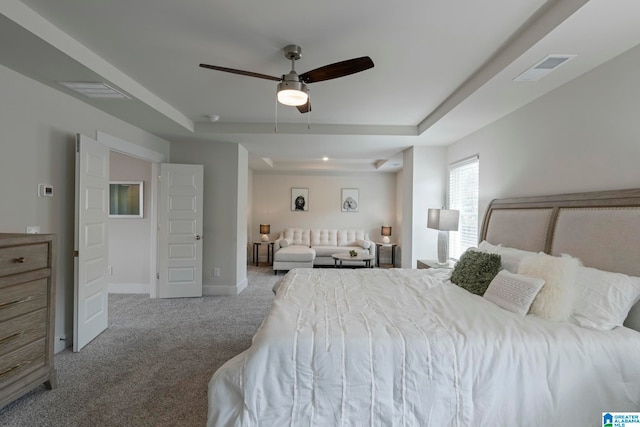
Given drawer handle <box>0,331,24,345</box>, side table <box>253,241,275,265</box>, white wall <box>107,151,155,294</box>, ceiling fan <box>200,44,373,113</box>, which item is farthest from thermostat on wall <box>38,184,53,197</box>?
side table <box>253,241,275,265</box>

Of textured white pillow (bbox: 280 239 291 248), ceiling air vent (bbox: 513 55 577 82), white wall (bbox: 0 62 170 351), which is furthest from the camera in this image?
textured white pillow (bbox: 280 239 291 248)

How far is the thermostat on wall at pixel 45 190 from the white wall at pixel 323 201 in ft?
17.0

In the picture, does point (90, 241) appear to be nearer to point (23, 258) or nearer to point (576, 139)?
point (23, 258)

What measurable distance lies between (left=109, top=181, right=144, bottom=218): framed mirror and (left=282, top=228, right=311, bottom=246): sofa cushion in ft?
11.2

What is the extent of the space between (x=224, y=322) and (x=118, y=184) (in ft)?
9.97

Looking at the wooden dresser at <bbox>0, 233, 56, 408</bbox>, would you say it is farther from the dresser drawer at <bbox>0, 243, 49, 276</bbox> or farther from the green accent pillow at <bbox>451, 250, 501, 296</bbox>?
the green accent pillow at <bbox>451, 250, 501, 296</bbox>

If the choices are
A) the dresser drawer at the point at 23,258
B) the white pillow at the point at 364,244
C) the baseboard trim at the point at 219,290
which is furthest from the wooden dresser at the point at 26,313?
the white pillow at the point at 364,244

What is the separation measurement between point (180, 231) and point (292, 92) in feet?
10.7

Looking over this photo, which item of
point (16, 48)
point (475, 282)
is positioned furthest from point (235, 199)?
point (475, 282)

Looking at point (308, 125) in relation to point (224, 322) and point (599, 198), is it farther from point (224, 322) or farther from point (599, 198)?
point (599, 198)

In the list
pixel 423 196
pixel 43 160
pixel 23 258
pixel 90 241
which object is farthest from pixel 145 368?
pixel 423 196

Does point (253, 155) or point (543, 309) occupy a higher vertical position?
point (253, 155)

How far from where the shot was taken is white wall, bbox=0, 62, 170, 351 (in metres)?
2.35

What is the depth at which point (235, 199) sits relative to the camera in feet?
15.7
